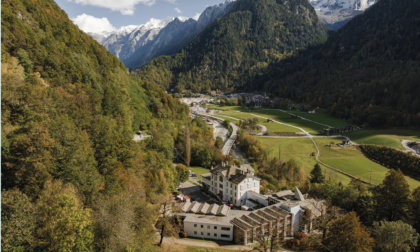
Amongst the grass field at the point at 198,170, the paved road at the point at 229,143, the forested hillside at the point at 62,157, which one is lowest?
the grass field at the point at 198,170

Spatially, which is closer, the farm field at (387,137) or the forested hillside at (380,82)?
the farm field at (387,137)

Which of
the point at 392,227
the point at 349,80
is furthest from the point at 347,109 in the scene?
the point at 392,227

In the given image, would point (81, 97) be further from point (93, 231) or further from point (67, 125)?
point (93, 231)

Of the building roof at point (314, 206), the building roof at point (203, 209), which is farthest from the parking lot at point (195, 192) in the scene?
the building roof at point (314, 206)

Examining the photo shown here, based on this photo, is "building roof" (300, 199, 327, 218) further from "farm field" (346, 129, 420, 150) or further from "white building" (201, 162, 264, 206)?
"farm field" (346, 129, 420, 150)

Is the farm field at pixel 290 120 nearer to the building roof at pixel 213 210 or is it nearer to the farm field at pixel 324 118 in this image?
the farm field at pixel 324 118

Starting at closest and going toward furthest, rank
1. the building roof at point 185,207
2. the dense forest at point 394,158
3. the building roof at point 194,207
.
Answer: the building roof at point 194,207
the building roof at point 185,207
the dense forest at point 394,158

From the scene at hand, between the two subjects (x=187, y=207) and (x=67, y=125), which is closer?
(x=67, y=125)

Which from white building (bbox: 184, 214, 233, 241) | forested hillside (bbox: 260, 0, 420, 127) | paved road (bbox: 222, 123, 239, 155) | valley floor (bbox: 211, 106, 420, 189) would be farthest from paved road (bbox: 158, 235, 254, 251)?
forested hillside (bbox: 260, 0, 420, 127)
